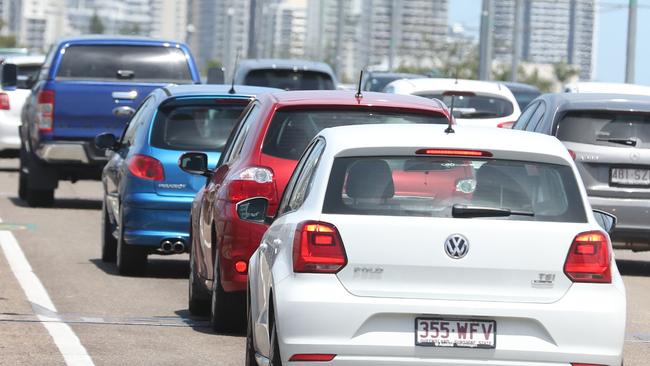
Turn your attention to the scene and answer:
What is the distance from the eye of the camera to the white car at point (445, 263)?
23.9ft

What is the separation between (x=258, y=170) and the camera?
418 inches

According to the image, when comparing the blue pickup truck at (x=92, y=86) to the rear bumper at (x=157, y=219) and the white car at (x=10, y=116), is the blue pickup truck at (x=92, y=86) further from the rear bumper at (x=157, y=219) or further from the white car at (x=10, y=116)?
the white car at (x=10, y=116)

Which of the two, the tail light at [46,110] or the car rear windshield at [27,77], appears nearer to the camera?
the tail light at [46,110]

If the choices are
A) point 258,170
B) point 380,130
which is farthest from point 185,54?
point 380,130

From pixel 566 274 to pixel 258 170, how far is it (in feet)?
11.5

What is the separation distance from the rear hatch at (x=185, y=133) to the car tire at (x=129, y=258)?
0.58 meters

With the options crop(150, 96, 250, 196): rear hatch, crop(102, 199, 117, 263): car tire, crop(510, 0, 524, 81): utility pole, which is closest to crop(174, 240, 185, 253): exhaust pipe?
crop(150, 96, 250, 196): rear hatch

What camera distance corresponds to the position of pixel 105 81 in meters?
20.9

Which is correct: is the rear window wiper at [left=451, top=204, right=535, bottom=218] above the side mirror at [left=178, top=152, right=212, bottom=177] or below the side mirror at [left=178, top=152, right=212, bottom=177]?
above

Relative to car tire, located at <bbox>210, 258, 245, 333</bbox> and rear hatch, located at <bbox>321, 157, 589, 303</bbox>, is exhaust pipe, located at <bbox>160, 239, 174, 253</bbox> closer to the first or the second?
car tire, located at <bbox>210, 258, 245, 333</bbox>

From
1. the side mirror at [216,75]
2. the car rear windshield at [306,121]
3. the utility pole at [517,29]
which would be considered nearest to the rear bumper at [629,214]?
the car rear windshield at [306,121]

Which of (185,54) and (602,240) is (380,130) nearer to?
(602,240)

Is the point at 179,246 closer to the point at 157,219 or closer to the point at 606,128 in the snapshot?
the point at 157,219

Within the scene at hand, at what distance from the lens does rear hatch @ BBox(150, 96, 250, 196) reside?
14117 millimetres
